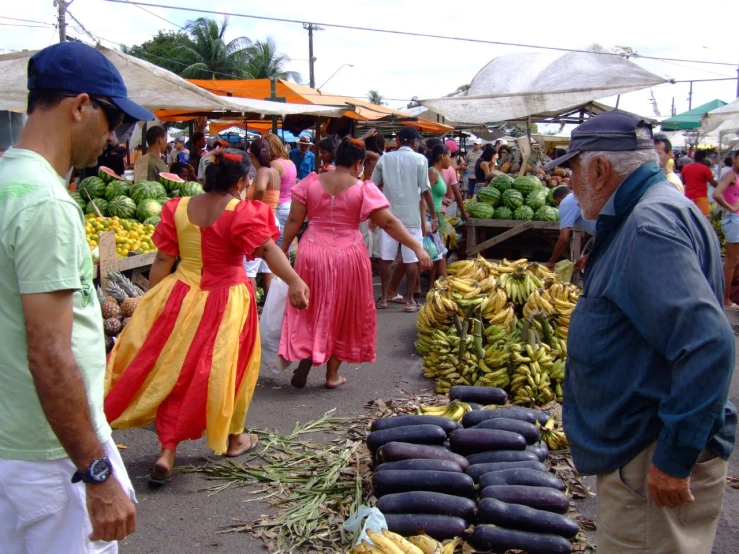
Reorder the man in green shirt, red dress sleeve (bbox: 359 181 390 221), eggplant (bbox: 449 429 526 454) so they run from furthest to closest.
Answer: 1. red dress sleeve (bbox: 359 181 390 221)
2. eggplant (bbox: 449 429 526 454)
3. the man in green shirt

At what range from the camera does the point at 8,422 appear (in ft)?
6.30

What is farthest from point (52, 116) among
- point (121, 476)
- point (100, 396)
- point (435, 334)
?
point (435, 334)

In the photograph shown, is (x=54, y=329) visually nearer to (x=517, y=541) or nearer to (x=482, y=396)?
(x=517, y=541)

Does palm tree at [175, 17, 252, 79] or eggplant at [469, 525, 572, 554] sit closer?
eggplant at [469, 525, 572, 554]

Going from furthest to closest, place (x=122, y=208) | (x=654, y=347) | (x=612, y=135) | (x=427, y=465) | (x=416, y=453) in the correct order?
1. (x=122, y=208)
2. (x=416, y=453)
3. (x=427, y=465)
4. (x=612, y=135)
5. (x=654, y=347)

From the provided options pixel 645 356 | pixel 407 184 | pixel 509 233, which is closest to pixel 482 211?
pixel 509 233

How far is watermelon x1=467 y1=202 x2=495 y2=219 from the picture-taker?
10.8 metres

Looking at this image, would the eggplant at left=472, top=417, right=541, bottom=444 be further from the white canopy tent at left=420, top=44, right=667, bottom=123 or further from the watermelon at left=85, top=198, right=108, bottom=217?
the white canopy tent at left=420, top=44, right=667, bottom=123

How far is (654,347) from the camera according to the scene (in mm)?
2096

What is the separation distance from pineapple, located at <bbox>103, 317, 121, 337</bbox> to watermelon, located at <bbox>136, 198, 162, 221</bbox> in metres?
2.27

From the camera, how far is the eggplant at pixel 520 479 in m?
3.67

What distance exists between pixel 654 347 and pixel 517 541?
1.62 meters

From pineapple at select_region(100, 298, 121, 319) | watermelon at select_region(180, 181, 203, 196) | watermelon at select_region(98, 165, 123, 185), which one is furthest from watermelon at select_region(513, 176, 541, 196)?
pineapple at select_region(100, 298, 121, 319)

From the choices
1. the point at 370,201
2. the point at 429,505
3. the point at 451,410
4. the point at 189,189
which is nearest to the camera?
the point at 429,505
